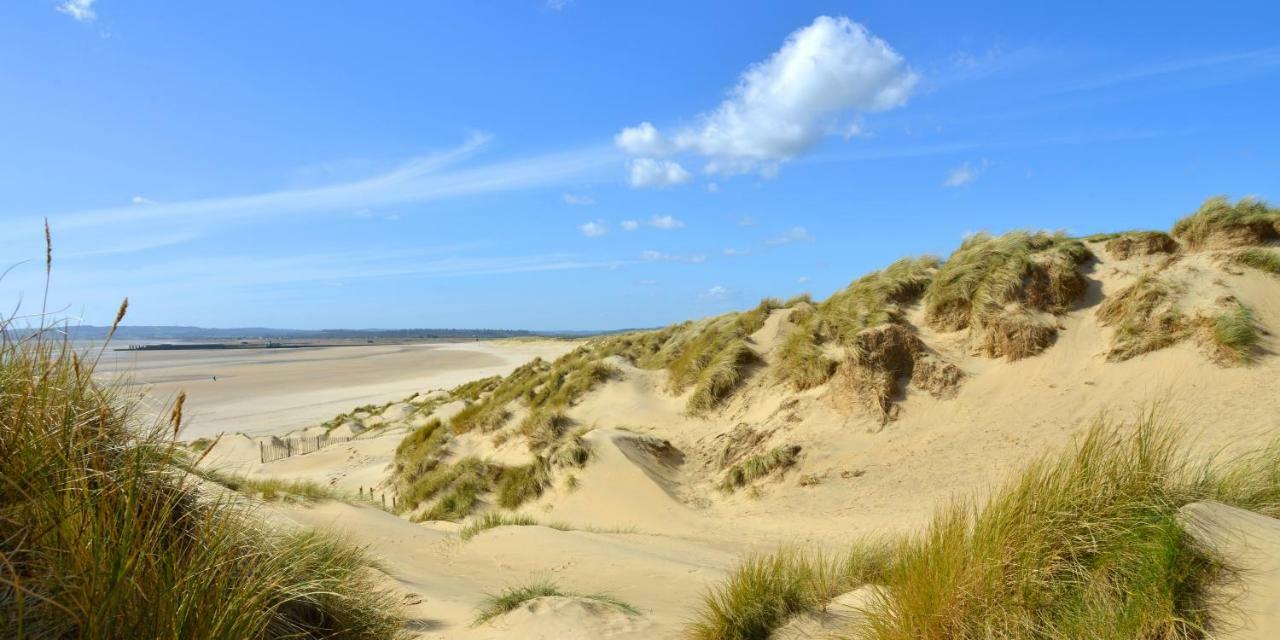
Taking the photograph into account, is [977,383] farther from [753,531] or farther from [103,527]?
[103,527]

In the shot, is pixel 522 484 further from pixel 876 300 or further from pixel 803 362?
pixel 876 300

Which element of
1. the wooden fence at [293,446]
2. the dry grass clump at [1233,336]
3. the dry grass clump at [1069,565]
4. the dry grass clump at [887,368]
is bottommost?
the wooden fence at [293,446]

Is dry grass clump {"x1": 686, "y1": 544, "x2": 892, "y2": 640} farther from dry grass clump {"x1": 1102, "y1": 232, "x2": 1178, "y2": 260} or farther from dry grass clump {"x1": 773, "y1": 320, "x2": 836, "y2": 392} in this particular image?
dry grass clump {"x1": 1102, "y1": 232, "x2": 1178, "y2": 260}

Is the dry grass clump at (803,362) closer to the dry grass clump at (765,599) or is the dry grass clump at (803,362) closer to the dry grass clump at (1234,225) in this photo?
the dry grass clump at (1234,225)

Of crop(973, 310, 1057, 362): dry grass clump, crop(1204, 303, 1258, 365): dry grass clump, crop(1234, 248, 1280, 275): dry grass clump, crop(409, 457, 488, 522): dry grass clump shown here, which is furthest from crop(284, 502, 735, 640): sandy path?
crop(1234, 248, 1280, 275): dry grass clump

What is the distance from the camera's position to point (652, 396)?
52.3 feet

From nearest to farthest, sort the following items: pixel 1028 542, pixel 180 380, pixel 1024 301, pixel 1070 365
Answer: pixel 1028 542, pixel 1070 365, pixel 1024 301, pixel 180 380

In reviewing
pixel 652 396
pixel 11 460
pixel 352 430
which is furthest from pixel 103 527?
pixel 352 430

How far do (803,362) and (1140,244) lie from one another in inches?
235

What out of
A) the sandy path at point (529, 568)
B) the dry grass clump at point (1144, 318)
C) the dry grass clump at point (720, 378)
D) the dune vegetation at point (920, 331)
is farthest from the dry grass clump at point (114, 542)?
the dry grass clump at point (1144, 318)

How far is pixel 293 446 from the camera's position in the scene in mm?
22688

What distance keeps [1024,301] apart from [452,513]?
1072 centimetres

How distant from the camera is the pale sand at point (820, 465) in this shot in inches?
307

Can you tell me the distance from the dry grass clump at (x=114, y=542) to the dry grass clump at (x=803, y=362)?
961 cm
